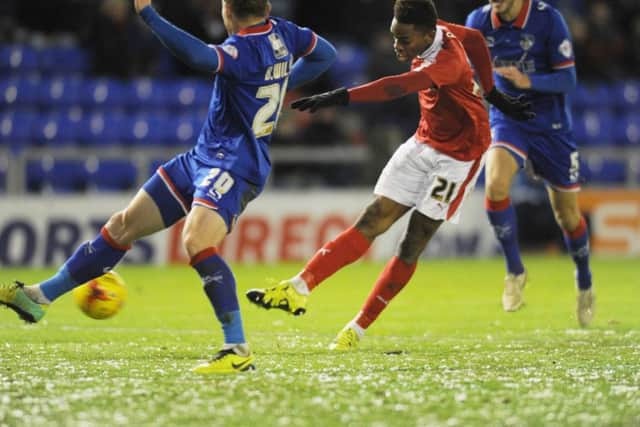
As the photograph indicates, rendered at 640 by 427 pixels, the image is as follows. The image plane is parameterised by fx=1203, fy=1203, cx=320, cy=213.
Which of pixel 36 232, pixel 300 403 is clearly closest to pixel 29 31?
pixel 36 232

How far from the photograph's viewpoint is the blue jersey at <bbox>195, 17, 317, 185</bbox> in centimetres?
631

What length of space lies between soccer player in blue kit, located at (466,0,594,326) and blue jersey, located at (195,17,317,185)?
256cm

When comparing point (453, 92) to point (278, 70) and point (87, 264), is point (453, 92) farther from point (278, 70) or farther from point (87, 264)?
point (87, 264)

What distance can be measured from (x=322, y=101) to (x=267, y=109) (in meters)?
0.36

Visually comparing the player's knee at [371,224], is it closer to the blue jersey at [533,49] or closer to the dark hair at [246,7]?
the dark hair at [246,7]

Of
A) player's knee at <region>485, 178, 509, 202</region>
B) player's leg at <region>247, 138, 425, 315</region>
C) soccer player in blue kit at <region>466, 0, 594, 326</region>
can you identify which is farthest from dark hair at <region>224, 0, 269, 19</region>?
player's knee at <region>485, 178, 509, 202</region>

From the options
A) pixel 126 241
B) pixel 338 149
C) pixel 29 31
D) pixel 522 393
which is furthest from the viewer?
pixel 29 31

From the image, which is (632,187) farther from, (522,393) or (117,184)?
(522,393)

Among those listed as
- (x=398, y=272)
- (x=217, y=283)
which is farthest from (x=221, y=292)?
(x=398, y=272)

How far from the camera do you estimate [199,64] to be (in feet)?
19.8

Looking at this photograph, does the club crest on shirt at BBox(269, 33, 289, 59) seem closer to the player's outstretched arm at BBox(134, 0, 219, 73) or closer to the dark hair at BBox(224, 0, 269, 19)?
the dark hair at BBox(224, 0, 269, 19)

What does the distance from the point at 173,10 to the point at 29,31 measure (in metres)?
2.46

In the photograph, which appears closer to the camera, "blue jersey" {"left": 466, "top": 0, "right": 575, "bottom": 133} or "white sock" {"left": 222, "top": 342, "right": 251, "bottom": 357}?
"white sock" {"left": 222, "top": 342, "right": 251, "bottom": 357}

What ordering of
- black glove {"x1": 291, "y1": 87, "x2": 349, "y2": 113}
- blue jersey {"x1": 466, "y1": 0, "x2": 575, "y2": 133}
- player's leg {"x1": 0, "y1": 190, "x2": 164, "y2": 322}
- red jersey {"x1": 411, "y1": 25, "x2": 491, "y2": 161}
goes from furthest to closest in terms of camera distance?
blue jersey {"x1": 466, "y1": 0, "x2": 575, "y2": 133} < red jersey {"x1": 411, "y1": 25, "x2": 491, "y2": 161} < player's leg {"x1": 0, "y1": 190, "x2": 164, "y2": 322} < black glove {"x1": 291, "y1": 87, "x2": 349, "y2": 113}
